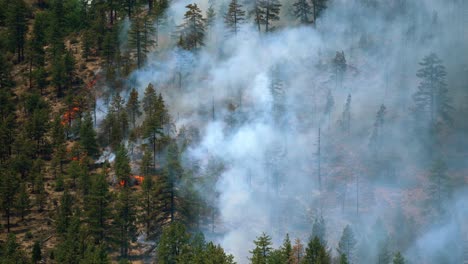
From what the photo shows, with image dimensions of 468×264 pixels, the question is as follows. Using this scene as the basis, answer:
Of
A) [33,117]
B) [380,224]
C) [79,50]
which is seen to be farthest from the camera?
[79,50]

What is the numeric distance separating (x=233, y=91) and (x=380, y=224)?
40.8m

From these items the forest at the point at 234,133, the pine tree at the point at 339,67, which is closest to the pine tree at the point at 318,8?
the forest at the point at 234,133

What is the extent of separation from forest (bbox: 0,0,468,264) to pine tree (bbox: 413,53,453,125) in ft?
1.11

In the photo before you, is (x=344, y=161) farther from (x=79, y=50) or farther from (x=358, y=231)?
(x=79, y=50)

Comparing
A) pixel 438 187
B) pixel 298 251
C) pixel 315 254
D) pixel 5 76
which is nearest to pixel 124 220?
pixel 298 251

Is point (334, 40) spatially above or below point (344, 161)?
above

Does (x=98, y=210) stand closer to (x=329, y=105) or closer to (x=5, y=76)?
(x=5, y=76)

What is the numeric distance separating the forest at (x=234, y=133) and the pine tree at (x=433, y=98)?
0.34 metres

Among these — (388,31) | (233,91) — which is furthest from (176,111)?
(388,31)

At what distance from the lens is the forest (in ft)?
308

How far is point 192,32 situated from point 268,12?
16.9 meters

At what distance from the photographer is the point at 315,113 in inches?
4614

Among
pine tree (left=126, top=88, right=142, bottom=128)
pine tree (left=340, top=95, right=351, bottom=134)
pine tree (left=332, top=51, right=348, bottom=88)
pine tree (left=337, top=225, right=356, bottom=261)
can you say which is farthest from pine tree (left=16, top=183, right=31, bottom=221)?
pine tree (left=332, top=51, right=348, bottom=88)

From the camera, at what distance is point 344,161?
109m
